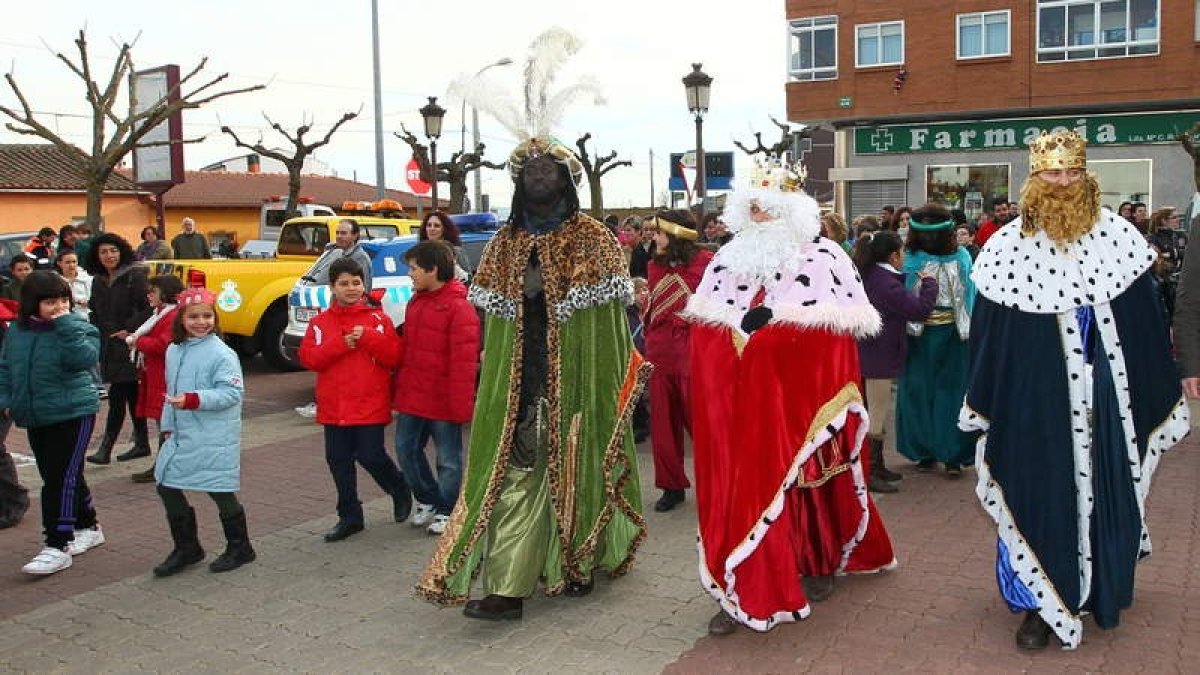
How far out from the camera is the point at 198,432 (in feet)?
18.0

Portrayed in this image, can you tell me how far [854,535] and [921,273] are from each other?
2.66 m

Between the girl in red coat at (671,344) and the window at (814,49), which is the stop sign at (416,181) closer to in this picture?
the window at (814,49)

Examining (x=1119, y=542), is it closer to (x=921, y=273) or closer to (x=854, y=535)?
(x=854, y=535)

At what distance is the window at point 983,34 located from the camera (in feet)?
89.8

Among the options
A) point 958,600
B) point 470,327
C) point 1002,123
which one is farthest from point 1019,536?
point 1002,123

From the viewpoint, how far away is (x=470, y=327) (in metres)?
5.81

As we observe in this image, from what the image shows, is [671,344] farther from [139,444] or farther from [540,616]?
[139,444]

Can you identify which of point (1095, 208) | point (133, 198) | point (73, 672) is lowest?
point (73, 672)

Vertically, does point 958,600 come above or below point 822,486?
below

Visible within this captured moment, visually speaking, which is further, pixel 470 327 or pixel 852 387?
pixel 470 327

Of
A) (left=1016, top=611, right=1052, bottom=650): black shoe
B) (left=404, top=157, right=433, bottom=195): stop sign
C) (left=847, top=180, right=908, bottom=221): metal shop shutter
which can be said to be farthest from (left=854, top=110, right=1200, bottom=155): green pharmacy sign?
(left=1016, top=611, right=1052, bottom=650): black shoe

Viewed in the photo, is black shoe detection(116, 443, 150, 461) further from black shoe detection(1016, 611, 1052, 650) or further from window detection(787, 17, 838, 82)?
window detection(787, 17, 838, 82)

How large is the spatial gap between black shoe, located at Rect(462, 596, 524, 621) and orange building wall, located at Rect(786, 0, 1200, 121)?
25.8m

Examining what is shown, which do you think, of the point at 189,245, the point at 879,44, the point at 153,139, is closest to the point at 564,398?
the point at 189,245
